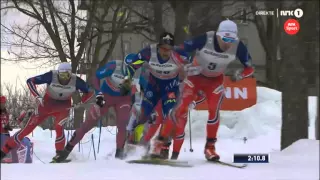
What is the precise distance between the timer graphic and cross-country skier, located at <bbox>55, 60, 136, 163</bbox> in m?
1.71

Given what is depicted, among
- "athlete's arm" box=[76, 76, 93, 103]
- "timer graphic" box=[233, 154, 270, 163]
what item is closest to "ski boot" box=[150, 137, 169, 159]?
"timer graphic" box=[233, 154, 270, 163]

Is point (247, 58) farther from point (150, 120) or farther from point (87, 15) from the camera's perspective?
point (87, 15)

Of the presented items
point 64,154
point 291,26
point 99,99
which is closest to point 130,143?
point 99,99

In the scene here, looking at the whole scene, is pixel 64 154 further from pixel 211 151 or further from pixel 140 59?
pixel 211 151

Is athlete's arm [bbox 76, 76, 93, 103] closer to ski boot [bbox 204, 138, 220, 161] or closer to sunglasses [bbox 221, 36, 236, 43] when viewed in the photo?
ski boot [bbox 204, 138, 220, 161]

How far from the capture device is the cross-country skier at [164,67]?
17.3 ft

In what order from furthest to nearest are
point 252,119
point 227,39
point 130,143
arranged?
1. point 252,119
2. point 130,143
3. point 227,39

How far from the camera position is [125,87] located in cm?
600

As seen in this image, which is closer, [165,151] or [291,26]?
[165,151]

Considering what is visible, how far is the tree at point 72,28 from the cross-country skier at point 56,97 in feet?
12.7

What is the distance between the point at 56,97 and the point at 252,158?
8.77 ft

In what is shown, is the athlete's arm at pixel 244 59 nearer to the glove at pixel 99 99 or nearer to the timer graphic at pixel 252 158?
the timer graphic at pixel 252 158

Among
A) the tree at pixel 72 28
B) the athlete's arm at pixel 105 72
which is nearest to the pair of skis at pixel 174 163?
the athlete's arm at pixel 105 72

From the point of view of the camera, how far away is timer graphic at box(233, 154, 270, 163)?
463 centimetres
